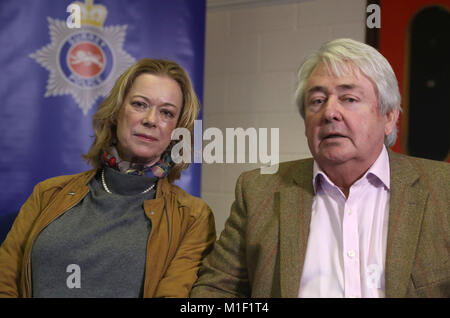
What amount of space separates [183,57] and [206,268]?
1.03 meters

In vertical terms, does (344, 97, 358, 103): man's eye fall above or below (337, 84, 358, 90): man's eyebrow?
below

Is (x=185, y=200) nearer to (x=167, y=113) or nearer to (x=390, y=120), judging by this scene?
(x=167, y=113)

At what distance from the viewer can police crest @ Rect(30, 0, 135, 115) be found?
1.90 metres

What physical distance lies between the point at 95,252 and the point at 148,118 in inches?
19.7

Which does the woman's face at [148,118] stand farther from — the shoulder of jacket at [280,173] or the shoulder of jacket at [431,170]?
the shoulder of jacket at [431,170]

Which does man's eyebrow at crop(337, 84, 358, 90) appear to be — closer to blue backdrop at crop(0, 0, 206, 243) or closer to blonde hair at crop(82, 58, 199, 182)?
blonde hair at crop(82, 58, 199, 182)

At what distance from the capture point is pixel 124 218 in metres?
1.51

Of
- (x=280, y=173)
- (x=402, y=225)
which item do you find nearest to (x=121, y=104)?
(x=280, y=173)

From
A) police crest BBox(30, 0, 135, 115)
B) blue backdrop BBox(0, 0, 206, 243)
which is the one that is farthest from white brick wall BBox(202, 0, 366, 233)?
police crest BBox(30, 0, 135, 115)

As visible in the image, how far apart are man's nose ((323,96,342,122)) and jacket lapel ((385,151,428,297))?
0.24 meters

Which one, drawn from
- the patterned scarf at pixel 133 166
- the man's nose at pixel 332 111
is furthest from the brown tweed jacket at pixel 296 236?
the patterned scarf at pixel 133 166

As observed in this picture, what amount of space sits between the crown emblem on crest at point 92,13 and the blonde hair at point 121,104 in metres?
0.40

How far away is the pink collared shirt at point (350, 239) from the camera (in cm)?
121
